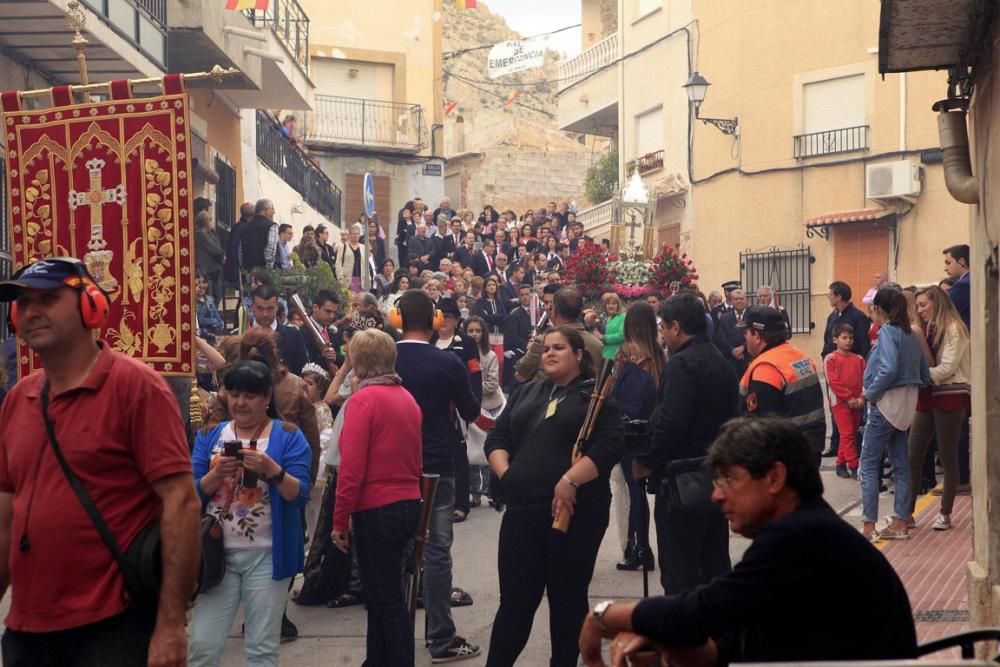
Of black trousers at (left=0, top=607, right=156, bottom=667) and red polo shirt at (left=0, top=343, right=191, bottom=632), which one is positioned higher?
red polo shirt at (left=0, top=343, right=191, bottom=632)

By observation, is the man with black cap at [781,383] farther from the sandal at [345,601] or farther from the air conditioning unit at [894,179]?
the air conditioning unit at [894,179]

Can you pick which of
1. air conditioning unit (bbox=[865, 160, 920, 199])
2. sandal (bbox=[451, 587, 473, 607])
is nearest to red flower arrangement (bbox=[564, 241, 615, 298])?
sandal (bbox=[451, 587, 473, 607])

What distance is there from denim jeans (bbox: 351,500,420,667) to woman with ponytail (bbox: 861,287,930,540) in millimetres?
4792

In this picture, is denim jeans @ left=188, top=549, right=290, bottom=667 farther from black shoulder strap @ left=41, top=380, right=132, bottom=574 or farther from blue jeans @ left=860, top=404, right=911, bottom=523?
blue jeans @ left=860, top=404, right=911, bottom=523

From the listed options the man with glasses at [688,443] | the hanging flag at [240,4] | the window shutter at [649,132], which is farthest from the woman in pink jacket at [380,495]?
the window shutter at [649,132]

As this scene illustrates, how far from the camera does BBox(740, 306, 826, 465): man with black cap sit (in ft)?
26.3

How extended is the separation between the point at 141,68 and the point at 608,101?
76.1 feet

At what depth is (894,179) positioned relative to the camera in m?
27.0

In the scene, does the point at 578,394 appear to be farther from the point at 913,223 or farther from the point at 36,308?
the point at 913,223

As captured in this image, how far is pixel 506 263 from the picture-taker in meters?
26.5

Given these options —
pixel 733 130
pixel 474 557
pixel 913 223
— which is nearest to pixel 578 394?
pixel 474 557

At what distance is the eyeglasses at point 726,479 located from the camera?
3918 millimetres

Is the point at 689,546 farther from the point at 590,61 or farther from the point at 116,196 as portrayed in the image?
the point at 590,61

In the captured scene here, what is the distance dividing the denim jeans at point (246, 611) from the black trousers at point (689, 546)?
201cm
